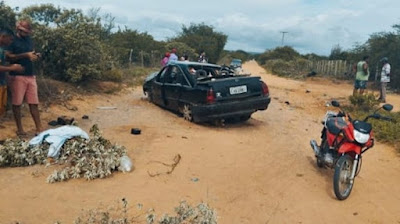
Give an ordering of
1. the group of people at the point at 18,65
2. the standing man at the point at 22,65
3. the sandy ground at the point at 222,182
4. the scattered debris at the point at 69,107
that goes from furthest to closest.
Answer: the scattered debris at the point at 69,107 → the standing man at the point at 22,65 → the group of people at the point at 18,65 → the sandy ground at the point at 222,182

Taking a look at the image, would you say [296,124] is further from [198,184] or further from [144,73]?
[144,73]

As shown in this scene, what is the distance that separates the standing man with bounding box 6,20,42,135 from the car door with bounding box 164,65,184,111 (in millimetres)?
3649

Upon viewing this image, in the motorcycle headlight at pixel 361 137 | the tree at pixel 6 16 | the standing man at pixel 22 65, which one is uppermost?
the tree at pixel 6 16

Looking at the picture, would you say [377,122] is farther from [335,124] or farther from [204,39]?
[204,39]

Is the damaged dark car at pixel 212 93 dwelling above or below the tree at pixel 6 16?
below

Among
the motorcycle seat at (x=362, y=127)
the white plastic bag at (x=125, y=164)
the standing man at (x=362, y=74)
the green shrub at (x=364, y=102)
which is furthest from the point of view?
the standing man at (x=362, y=74)

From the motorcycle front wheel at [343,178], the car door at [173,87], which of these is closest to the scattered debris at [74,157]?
the motorcycle front wheel at [343,178]

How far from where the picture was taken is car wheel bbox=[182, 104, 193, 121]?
963cm

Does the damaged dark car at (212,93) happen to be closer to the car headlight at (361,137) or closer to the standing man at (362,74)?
the car headlight at (361,137)

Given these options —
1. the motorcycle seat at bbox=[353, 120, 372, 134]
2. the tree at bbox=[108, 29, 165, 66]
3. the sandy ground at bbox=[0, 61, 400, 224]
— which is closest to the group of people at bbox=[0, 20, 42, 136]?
the sandy ground at bbox=[0, 61, 400, 224]

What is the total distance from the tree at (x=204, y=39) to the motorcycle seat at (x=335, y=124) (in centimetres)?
3743

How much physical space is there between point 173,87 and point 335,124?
508cm

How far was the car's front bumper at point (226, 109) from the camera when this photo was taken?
8836 millimetres

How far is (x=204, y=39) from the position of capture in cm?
4562
